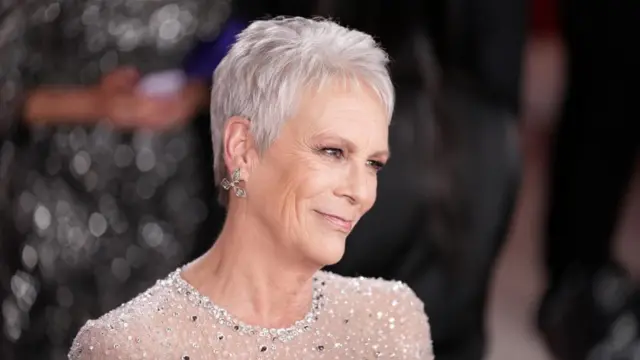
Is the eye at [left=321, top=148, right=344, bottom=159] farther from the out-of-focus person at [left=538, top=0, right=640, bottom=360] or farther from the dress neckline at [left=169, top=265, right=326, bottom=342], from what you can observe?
the out-of-focus person at [left=538, top=0, right=640, bottom=360]

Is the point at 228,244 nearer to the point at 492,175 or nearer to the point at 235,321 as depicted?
the point at 235,321

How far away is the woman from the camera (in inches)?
25.5

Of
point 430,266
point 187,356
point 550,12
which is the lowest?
point 430,266

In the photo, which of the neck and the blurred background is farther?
the blurred background

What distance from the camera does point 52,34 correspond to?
93 centimetres

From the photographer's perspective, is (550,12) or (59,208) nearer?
(59,208)

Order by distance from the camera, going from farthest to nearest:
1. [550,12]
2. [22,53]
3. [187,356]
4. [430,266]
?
[550,12] → [430,266] → [22,53] → [187,356]

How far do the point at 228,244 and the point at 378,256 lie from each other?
0.26 meters

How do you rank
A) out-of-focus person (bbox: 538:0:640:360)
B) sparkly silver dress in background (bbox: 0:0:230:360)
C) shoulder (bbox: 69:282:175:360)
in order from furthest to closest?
1. out-of-focus person (bbox: 538:0:640:360)
2. sparkly silver dress in background (bbox: 0:0:230:360)
3. shoulder (bbox: 69:282:175:360)

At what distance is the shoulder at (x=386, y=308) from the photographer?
0.72 m

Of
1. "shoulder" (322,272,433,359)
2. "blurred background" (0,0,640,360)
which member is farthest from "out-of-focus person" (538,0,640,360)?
"shoulder" (322,272,433,359)

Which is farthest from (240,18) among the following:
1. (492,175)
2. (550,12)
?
(550,12)

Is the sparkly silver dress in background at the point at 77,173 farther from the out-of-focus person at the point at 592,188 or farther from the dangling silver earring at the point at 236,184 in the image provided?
the out-of-focus person at the point at 592,188

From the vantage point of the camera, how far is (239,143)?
2.16 ft
